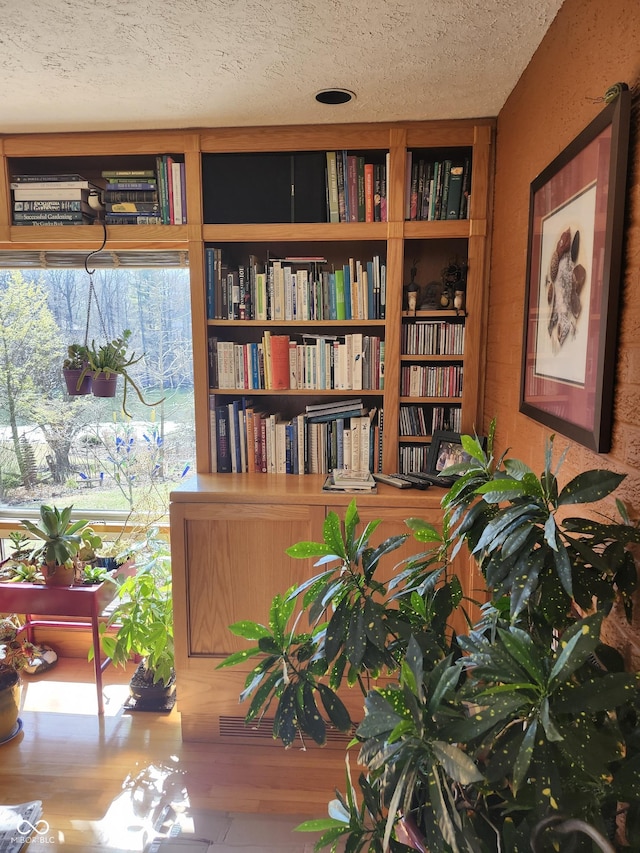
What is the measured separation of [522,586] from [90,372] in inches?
74.5

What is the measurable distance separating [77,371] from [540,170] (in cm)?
174

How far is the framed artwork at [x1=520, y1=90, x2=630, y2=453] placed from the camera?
996 mm

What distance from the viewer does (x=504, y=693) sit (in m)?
0.68

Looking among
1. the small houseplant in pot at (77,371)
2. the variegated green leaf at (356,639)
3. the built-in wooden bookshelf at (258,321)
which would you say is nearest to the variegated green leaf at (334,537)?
the variegated green leaf at (356,639)

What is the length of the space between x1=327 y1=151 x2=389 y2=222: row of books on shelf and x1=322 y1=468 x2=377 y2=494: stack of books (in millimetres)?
967

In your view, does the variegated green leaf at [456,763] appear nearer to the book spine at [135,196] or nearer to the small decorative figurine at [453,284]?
the small decorative figurine at [453,284]

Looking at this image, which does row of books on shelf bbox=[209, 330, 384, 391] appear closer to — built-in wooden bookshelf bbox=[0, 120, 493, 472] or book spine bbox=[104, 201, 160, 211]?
built-in wooden bookshelf bbox=[0, 120, 493, 472]

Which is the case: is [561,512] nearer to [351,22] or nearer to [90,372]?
[351,22]

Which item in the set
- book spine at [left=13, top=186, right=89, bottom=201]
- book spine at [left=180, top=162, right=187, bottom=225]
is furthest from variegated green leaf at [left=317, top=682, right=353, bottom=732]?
book spine at [left=13, top=186, right=89, bottom=201]

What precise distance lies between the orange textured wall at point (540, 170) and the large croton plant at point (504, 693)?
0.21 meters

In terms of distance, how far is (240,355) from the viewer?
228cm

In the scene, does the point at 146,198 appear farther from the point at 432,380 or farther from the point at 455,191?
the point at 432,380

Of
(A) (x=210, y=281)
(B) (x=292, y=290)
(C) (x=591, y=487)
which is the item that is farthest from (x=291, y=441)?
(C) (x=591, y=487)

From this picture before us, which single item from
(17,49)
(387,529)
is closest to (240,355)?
(387,529)
